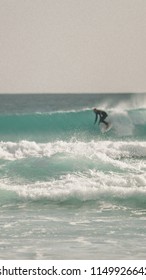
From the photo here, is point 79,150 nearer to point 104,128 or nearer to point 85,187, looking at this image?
point 104,128

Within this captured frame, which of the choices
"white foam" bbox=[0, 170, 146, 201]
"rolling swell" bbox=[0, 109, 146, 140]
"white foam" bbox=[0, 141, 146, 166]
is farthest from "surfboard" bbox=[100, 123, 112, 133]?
"white foam" bbox=[0, 170, 146, 201]

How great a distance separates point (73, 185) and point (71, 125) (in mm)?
2751

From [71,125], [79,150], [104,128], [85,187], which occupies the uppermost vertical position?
[71,125]

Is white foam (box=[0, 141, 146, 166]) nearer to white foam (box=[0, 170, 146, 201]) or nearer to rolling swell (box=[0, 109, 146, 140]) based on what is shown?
rolling swell (box=[0, 109, 146, 140])

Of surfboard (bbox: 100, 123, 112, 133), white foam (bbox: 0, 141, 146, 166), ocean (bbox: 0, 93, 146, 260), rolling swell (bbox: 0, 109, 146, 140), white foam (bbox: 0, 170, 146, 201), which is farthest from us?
rolling swell (bbox: 0, 109, 146, 140)

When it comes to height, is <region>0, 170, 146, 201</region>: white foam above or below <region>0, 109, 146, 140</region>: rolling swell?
below

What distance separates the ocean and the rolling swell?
2 cm

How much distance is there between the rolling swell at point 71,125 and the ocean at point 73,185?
17 millimetres

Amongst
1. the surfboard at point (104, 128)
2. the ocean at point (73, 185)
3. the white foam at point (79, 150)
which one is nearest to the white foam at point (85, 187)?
the ocean at point (73, 185)

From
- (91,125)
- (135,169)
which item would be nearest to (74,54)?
(135,169)

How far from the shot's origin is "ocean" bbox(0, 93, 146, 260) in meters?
5.45

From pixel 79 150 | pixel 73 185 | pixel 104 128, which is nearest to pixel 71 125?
pixel 104 128

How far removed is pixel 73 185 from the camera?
749cm

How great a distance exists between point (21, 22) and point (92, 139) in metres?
2.51
